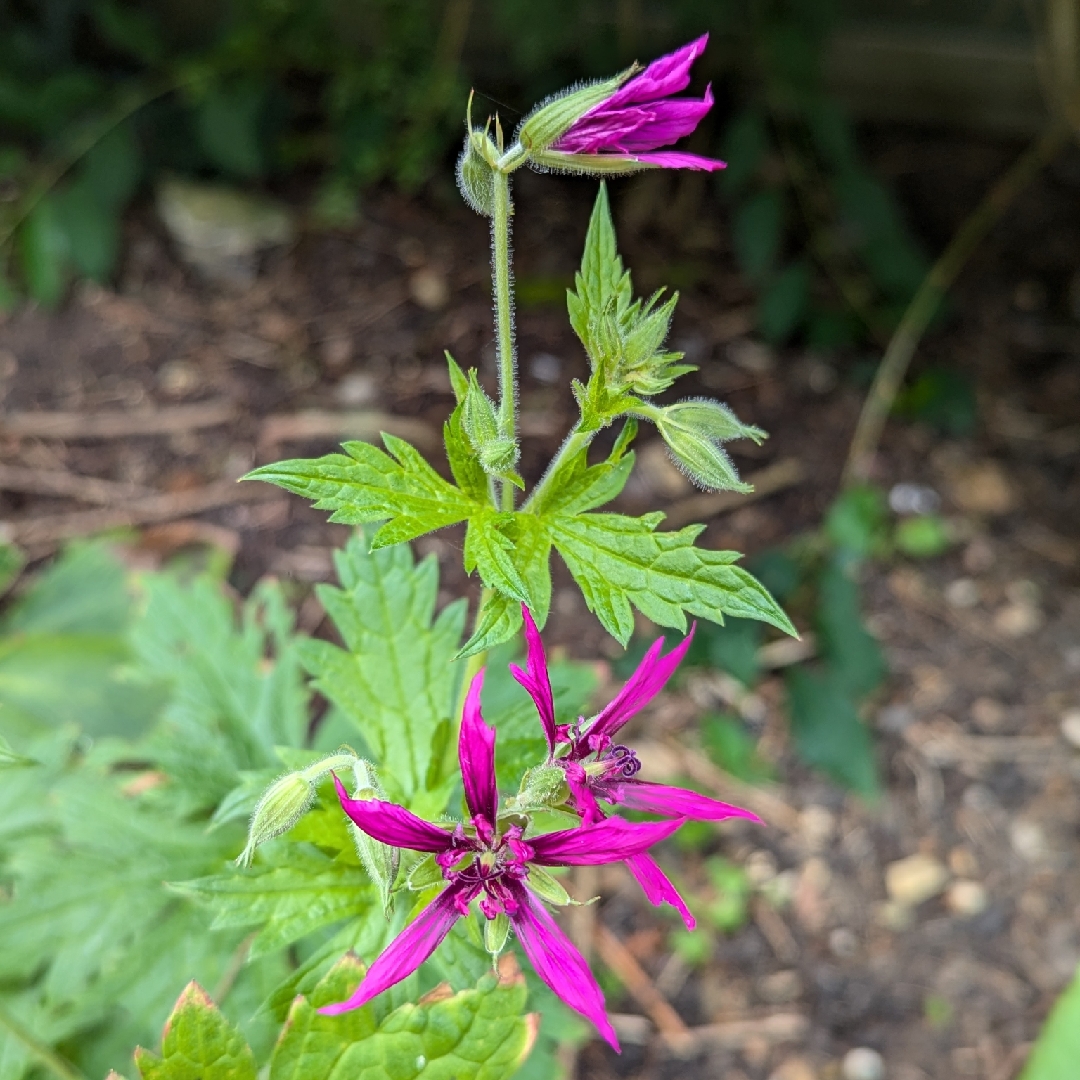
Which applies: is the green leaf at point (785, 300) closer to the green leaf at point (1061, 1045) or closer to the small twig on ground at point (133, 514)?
the small twig on ground at point (133, 514)

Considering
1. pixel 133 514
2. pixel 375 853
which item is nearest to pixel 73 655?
pixel 133 514

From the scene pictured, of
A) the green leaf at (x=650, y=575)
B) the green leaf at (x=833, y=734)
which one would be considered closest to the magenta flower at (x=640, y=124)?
the green leaf at (x=650, y=575)

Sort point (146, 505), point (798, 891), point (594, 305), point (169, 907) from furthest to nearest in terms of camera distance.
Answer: point (146, 505) < point (798, 891) < point (169, 907) < point (594, 305)

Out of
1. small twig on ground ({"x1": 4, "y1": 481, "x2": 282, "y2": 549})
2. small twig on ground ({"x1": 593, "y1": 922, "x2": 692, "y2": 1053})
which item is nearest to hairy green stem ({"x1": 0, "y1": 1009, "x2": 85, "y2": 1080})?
small twig on ground ({"x1": 593, "y1": 922, "x2": 692, "y2": 1053})

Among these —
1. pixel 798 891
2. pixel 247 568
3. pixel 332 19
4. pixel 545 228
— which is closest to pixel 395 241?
pixel 545 228

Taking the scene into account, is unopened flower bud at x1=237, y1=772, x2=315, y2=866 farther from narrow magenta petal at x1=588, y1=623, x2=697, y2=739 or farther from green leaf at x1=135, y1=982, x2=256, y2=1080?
narrow magenta petal at x1=588, y1=623, x2=697, y2=739

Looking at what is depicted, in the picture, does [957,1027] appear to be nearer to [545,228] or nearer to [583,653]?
[583,653]
